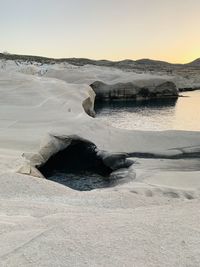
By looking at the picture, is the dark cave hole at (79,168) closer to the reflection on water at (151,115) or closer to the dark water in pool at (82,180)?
the dark water in pool at (82,180)

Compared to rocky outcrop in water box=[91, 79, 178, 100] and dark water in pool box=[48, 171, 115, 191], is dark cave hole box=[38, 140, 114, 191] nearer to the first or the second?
dark water in pool box=[48, 171, 115, 191]

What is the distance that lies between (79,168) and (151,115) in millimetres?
20637

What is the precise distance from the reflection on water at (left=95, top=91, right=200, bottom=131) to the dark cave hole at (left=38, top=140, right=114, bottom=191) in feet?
34.6

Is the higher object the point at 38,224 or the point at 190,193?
the point at 38,224

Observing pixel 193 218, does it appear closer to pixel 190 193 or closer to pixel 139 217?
pixel 139 217

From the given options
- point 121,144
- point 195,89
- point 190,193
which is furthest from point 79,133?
point 195,89

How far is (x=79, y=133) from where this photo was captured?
A: 18641 millimetres

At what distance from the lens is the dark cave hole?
15321 mm

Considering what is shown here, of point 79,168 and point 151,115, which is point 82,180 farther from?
point 151,115

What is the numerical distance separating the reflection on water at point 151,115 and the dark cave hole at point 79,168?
10533 mm

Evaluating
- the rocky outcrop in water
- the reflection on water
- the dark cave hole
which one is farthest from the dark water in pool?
the rocky outcrop in water

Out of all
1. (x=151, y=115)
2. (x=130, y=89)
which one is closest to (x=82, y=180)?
(x=151, y=115)

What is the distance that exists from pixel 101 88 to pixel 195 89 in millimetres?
27254

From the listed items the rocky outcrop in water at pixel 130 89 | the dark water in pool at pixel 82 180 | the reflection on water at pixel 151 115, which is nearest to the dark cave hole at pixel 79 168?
the dark water in pool at pixel 82 180
